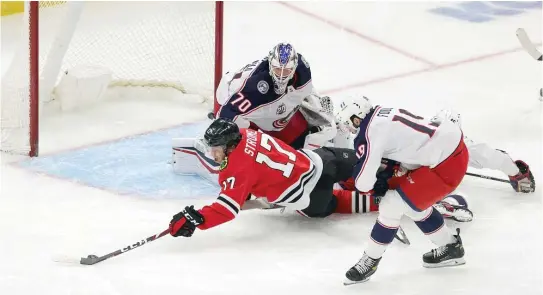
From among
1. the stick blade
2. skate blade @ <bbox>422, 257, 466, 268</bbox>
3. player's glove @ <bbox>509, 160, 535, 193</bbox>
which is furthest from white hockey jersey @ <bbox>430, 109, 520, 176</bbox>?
the stick blade

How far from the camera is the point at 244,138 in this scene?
445 cm

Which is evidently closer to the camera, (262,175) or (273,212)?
(262,175)

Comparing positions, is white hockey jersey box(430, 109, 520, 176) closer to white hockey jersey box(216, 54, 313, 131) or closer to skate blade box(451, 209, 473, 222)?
skate blade box(451, 209, 473, 222)

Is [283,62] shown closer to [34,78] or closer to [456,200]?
[456,200]

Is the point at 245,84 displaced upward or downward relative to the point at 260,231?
upward

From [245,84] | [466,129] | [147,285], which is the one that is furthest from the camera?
[466,129]

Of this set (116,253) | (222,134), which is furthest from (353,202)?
(116,253)

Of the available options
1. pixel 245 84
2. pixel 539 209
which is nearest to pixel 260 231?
pixel 245 84

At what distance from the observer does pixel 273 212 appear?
4934 millimetres

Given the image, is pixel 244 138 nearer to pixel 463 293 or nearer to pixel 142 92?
pixel 463 293

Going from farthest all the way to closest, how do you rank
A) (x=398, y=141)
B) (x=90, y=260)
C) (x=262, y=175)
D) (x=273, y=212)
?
(x=273, y=212), (x=262, y=175), (x=90, y=260), (x=398, y=141)

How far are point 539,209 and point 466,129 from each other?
110 centimetres

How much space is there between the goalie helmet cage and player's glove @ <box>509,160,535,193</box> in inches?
59.5

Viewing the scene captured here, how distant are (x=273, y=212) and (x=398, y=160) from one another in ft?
2.89
